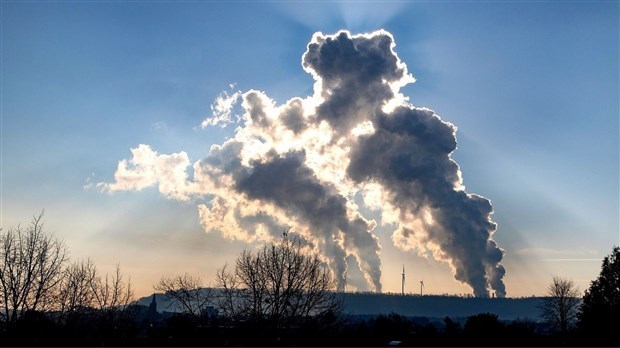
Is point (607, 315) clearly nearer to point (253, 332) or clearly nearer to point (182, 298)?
point (253, 332)

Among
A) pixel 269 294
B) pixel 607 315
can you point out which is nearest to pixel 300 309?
pixel 269 294

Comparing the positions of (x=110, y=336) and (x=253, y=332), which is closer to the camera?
(x=110, y=336)

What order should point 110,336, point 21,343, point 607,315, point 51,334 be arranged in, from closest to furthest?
point 21,343 → point 51,334 → point 110,336 → point 607,315

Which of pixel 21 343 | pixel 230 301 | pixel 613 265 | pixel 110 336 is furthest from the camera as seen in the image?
pixel 613 265

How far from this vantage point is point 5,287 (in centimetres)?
3447

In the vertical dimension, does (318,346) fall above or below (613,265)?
below

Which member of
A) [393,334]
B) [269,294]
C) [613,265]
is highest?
[613,265]

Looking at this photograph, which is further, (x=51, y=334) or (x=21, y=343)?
(x=51, y=334)

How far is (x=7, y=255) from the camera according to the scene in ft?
116

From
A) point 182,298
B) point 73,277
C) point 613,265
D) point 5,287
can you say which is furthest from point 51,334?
point 613,265

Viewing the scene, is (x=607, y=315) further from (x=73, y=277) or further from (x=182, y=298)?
(x=73, y=277)

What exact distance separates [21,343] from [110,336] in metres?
5.74

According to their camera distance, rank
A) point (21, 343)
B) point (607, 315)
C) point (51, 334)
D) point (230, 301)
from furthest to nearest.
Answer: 1. point (230, 301)
2. point (607, 315)
3. point (51, 334)
4. point (21, 343)

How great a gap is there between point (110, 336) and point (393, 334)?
22.8 meters
